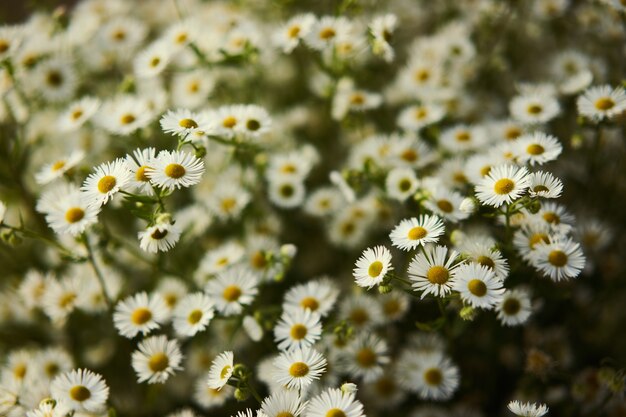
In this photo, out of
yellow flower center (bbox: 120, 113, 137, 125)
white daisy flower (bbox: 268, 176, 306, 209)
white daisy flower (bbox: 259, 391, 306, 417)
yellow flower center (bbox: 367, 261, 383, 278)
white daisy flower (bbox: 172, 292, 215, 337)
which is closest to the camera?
white daisy flower (bbox: 259, 391, 306, 417)

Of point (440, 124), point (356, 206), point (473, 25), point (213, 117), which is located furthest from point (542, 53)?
point (213, 117)

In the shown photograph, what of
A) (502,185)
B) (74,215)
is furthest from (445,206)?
(74,215)

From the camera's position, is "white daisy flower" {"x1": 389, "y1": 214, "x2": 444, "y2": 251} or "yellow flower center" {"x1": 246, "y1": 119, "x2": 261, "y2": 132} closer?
"white daisy flower" {"x1": 389, "y1": 214, "x2": 444, "y2": 251}

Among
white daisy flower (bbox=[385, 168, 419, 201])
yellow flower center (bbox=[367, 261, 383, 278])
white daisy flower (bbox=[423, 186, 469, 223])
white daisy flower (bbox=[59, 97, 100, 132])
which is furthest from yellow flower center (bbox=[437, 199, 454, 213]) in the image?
white daisy flower (bbox=[59, 97, 100, 132])

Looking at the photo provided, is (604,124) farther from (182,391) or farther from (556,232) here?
(182,391)

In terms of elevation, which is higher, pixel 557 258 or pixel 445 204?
pixel 445 204

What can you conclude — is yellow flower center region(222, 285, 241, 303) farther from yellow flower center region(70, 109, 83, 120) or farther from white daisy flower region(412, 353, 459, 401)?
yellow flower center region(70, 109, 83, 120)

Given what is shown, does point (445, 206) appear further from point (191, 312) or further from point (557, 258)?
point (191, 312)
